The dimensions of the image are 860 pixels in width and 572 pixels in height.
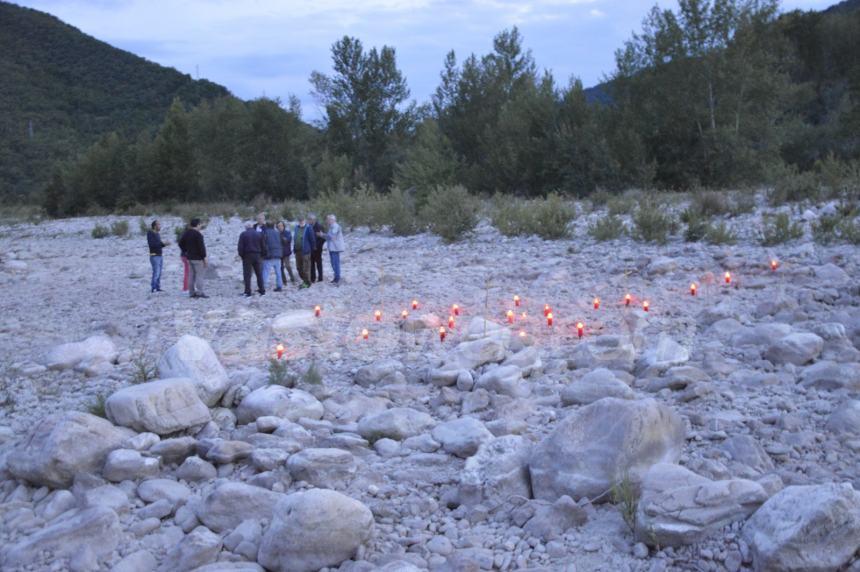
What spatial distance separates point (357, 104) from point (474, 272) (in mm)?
31948

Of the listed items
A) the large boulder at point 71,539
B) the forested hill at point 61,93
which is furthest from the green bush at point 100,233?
the forested hill at point 61,93

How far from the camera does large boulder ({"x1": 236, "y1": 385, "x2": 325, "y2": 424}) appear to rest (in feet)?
20.7

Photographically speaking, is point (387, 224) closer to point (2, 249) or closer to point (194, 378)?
point (2, 249)

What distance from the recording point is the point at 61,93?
6900 cm

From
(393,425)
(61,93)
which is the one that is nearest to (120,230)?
(393,425)

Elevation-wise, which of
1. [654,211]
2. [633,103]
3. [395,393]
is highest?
[633,103]

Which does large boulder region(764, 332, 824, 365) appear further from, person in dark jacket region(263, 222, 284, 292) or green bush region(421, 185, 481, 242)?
green bush region(421, 185, 481, 242)

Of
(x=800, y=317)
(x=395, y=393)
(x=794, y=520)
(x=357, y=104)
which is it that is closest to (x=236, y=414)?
(x=395, y=393)

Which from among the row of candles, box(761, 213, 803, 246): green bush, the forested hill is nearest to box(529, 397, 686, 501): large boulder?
the row of candles

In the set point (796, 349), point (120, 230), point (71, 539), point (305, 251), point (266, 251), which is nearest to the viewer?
point (71, 539)

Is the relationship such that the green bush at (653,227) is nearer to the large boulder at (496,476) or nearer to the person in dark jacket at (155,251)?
the person in dark jacket at (155,251)

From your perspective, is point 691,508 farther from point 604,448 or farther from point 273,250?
point 273,250

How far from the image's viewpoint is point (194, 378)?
6500 millimetres

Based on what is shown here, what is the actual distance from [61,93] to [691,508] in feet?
246
